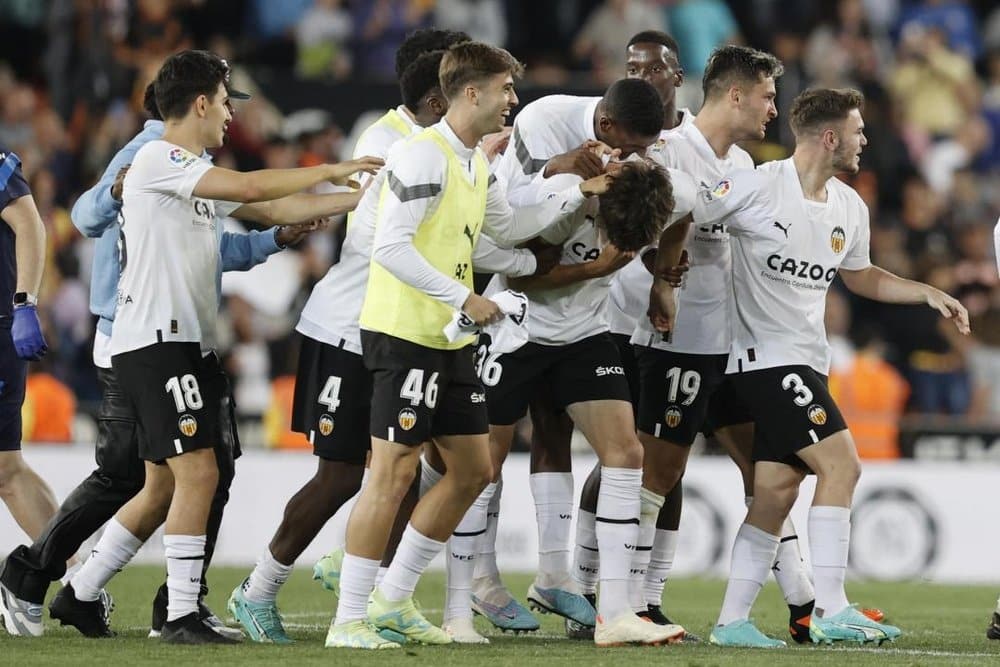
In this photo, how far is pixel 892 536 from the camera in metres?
13.0

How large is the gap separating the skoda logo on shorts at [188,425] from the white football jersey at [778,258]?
2415mm

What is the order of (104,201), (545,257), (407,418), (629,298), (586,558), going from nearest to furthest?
(407,418) < (104,201) < (545,257) < (586,558) < (629,298)

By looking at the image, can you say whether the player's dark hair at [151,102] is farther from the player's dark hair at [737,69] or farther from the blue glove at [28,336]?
the player's dark hair at [737,69]

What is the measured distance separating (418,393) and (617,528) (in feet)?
3.73

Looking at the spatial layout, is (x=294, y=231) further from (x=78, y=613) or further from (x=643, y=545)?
(x=643, y=545)

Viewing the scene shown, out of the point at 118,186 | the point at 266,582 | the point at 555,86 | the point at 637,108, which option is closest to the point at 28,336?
the point at 118,186

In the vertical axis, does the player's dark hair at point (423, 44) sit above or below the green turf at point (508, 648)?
above

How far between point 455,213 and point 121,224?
1420 mm

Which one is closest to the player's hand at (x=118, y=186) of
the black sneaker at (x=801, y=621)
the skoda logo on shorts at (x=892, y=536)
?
the black sneaker at (x=801, y=621)

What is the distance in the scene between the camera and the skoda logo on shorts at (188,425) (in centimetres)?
688

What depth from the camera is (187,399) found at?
6.92 meters

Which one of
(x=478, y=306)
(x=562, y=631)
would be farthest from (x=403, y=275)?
(x=562, y=631)

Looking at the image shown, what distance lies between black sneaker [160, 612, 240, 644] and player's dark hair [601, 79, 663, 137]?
2727mm

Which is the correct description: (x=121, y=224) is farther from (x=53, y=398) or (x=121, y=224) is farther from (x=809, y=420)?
(x=53, y=398)
